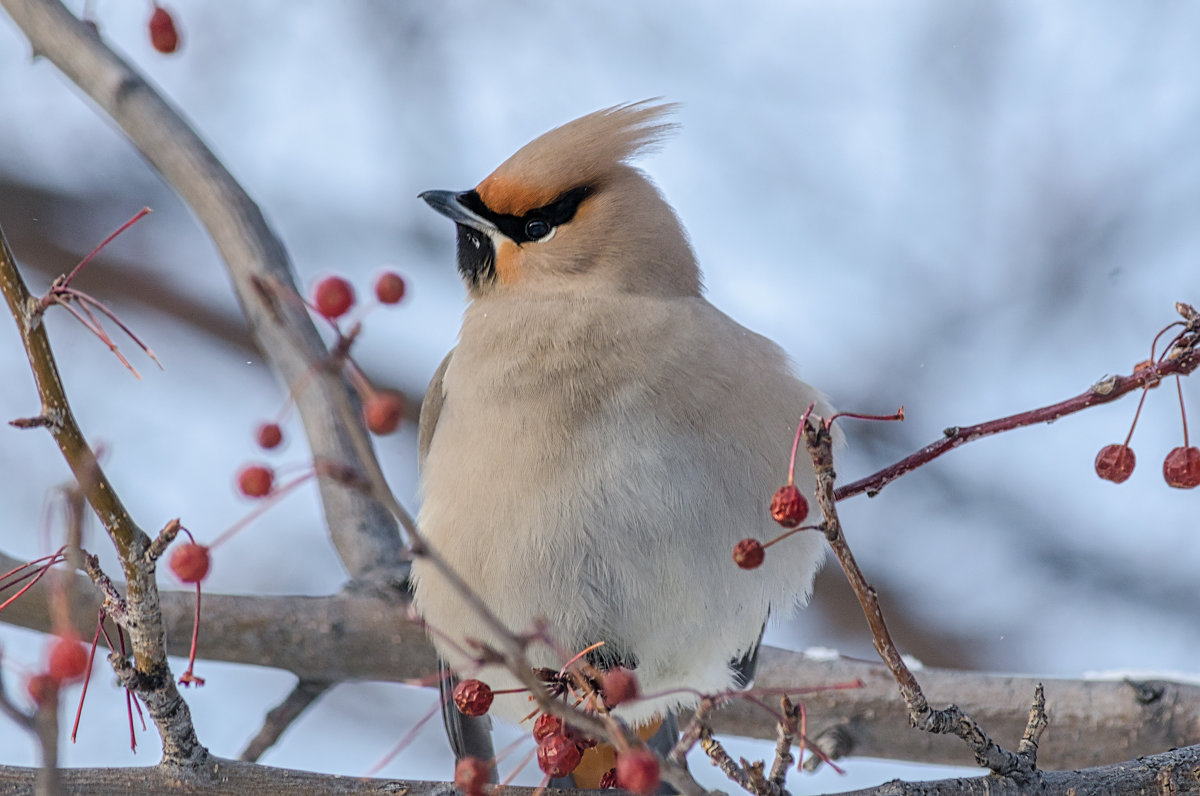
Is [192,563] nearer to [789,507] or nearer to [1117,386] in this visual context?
[789,507]

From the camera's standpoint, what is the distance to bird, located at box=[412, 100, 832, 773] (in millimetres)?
2885

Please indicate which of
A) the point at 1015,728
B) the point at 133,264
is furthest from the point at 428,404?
the point at 133,264

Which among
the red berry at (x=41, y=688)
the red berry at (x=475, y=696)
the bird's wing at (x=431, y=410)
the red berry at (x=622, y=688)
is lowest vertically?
the red berry at (x=41, y=688)

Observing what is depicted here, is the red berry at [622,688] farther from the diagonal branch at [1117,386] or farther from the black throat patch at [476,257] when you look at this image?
the black throat patch at [476,257]

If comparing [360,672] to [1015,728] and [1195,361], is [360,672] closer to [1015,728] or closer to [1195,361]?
[1015,728]

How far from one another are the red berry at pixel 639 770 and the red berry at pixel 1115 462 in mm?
898

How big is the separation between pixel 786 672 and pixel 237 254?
76.2 inches

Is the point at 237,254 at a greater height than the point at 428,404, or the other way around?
the point at 237,254

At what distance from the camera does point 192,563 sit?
180 cm

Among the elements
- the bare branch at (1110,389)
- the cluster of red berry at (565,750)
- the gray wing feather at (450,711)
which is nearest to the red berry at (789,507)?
the bare branch at (1110,389)

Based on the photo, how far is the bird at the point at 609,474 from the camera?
9.46 feet

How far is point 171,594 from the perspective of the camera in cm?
362

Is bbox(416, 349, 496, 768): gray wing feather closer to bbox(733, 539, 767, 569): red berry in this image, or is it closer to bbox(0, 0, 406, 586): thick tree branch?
bbox(0, 0, 406, 586): thick tree branch

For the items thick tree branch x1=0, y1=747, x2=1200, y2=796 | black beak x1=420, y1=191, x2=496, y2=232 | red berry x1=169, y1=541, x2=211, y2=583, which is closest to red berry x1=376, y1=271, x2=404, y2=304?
red berry x1=169, y1=541, x2=211, y2=583
